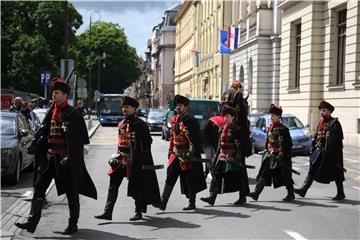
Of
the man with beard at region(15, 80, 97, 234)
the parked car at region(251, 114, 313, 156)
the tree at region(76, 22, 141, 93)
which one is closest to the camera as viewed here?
the man with beard at region(15, 80, 97, 234)

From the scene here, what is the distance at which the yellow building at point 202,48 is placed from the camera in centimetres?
5709

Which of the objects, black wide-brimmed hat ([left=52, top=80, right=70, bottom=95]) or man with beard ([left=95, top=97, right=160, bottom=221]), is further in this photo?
man with beard ([left=95, top=97, right=160, bottom=221])

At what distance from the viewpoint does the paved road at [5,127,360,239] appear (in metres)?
7.76

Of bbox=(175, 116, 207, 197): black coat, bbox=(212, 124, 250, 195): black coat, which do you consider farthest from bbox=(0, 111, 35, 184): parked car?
bbox=(212, 124, 250, 195): black coat

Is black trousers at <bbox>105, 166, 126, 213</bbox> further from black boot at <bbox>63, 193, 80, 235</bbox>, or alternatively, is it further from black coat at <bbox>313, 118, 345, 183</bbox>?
black coat at <bbox>313, 118, 345, 183</bbox>

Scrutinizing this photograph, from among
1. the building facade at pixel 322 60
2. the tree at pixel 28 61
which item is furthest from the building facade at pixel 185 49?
the building facade at pixel 322 60

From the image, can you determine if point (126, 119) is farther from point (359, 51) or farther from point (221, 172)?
point (359, 51)

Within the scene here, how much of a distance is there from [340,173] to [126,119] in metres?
4.35

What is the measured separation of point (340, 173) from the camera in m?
11.0

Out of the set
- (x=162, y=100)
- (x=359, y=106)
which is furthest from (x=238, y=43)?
(x=162, y=100)

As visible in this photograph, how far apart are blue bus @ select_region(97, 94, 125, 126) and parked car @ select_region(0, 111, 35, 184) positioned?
36.7 m

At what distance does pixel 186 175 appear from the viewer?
970cm

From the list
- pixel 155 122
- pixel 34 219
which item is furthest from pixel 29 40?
pixel 34 219

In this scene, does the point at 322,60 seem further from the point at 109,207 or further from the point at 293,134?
the point at 109,207
